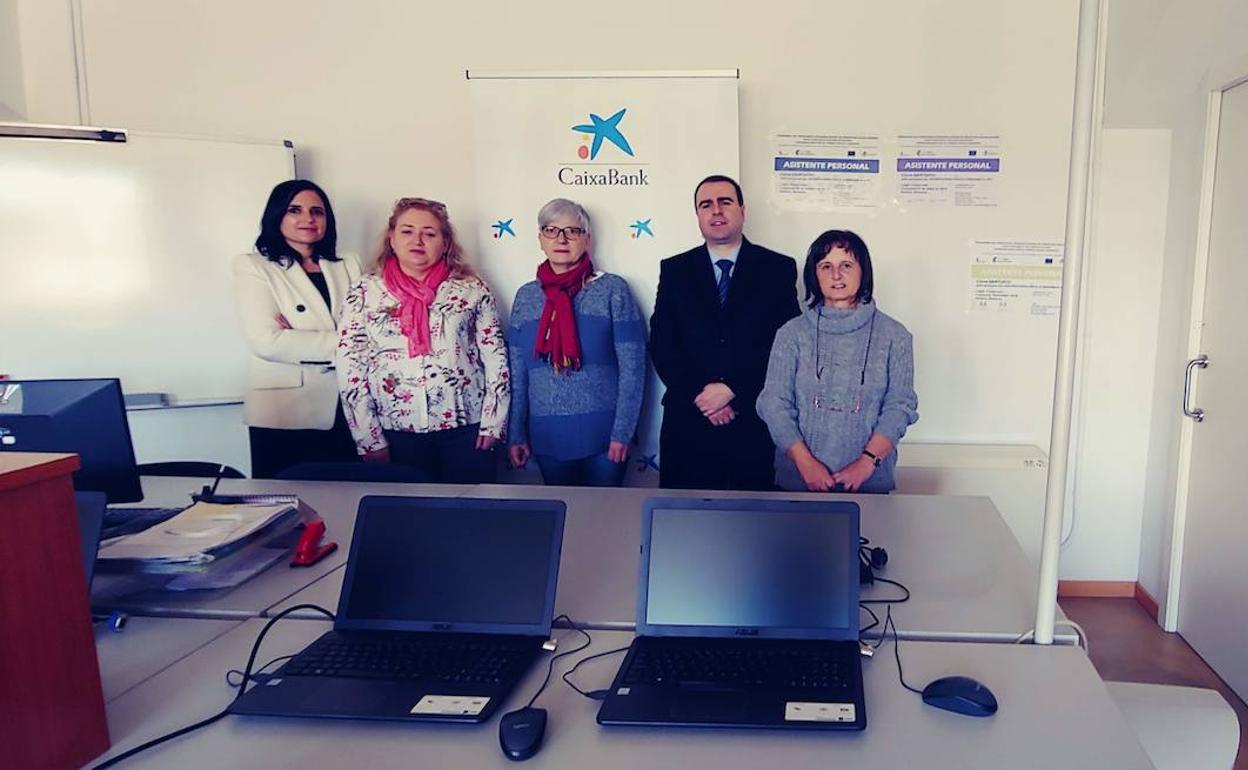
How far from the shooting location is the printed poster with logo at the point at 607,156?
3.01 metres

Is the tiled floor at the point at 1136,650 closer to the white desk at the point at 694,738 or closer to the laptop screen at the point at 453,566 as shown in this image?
the white desk at the point at 694,738

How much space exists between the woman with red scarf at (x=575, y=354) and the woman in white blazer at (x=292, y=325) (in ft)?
2.42

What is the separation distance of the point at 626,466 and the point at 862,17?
6.75 feet

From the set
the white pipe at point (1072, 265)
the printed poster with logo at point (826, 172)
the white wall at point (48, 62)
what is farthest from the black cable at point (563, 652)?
the white wall at point (48, 62)

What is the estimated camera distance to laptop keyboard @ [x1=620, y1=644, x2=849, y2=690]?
3.52 ft

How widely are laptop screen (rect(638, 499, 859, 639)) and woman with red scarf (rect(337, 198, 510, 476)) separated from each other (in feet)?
5.45

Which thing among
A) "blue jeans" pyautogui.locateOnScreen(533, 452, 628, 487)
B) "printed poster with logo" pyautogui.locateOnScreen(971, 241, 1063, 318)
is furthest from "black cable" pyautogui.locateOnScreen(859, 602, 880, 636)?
"printed poster with logo" pyautogui.locateOnScreen(971, 241, 1063, 318)

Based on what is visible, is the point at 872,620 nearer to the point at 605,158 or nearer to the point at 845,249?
the point at 845,249

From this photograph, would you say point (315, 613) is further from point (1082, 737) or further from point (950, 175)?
point (950, 175)

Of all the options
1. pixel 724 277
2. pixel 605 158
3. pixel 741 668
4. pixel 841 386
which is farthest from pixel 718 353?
pixel 741 668

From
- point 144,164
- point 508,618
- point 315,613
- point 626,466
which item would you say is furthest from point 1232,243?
point 144,164

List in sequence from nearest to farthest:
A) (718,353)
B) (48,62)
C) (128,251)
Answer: (718,353) < (128,251) < (48,62)

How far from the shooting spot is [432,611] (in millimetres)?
1234

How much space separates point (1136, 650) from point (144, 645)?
322 cm
